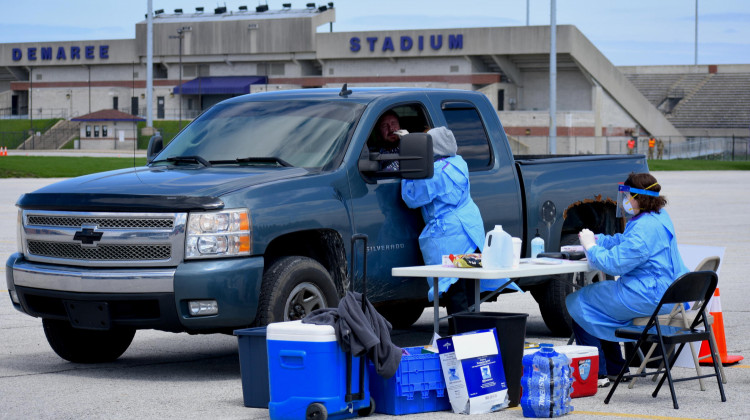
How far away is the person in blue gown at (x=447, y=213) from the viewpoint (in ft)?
28.0

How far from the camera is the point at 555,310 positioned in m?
10.6

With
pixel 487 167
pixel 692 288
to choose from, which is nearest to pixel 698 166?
pixel 487 167

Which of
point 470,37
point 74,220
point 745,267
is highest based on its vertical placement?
point 470,37

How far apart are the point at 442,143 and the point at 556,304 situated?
260 centimetres

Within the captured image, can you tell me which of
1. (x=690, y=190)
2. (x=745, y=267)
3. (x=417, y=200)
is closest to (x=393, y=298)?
(x=417, y=200)

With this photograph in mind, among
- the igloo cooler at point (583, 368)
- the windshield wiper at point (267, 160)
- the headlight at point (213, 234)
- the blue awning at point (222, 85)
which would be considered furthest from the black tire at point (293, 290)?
the blue awning at point (222, 85)

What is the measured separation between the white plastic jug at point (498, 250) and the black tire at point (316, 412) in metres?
1.65

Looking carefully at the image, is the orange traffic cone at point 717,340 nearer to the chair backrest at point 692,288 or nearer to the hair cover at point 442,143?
the chair backrest at point 692,288

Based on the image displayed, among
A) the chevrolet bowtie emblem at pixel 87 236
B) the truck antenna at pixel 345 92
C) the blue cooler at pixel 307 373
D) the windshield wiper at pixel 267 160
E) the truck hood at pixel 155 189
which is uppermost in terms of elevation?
the truck antenna at pixel 345 92

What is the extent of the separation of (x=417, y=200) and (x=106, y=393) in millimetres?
2601

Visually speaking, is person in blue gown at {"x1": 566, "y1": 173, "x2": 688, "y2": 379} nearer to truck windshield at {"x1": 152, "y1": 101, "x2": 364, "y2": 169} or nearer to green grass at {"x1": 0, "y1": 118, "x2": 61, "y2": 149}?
truck windshield at {"x1": 152, "y1": 101, "x2": 364, "y2": 169}

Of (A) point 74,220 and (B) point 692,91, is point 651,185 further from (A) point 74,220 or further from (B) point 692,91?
(B) point 692,91

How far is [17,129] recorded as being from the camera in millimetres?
100000

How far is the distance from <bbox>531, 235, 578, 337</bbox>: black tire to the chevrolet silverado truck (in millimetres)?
508
